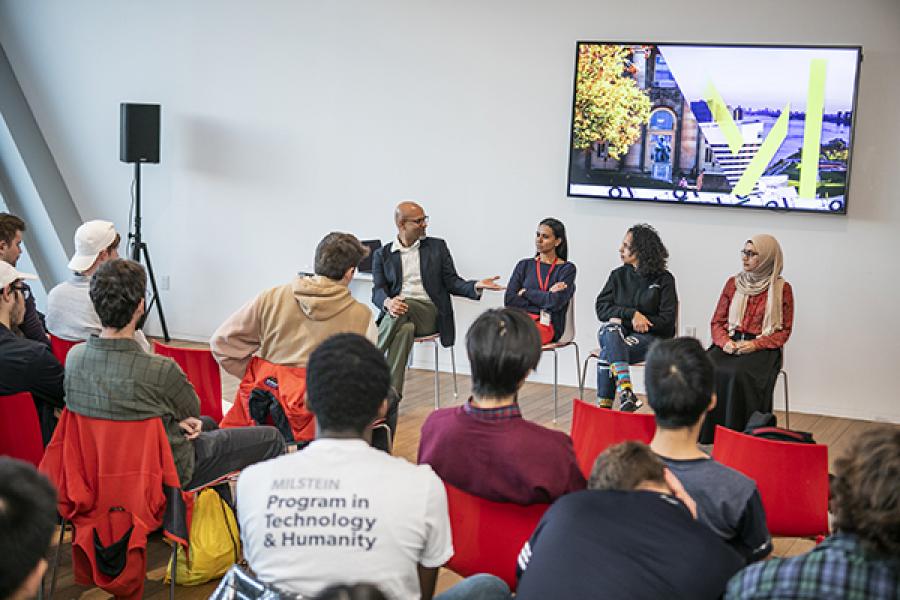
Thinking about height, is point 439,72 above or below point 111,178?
above

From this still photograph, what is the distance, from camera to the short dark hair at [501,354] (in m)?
2.87

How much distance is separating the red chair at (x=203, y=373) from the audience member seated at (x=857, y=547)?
2982 millimetres

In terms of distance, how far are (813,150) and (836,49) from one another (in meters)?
0.69

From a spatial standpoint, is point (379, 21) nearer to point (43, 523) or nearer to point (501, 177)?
point (501, 177)

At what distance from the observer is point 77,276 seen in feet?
15.0

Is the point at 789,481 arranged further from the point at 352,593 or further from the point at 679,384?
the point at 352,593

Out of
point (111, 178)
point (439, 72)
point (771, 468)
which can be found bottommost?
point (771, 468)

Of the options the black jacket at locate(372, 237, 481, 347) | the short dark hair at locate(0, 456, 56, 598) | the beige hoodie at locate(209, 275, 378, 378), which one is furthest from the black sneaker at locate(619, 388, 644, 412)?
the short dark hair at locate(0, 456, 56, 598)

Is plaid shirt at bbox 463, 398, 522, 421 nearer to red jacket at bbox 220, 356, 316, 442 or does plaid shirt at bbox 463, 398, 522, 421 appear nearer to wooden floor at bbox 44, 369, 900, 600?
wooden floor at bbox 44, 369, 900, 600

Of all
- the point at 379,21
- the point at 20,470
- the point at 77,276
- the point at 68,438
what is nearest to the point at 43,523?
the point at 20,470

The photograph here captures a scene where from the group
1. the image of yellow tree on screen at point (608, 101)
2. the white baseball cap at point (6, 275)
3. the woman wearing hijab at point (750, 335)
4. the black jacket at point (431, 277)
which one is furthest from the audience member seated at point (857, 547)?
the image of yellow tree on screen at point (608, 101)

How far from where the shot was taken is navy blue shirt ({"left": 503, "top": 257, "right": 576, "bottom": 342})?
20.7ft

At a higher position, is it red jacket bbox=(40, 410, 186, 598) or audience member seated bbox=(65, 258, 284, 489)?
audience member seated bbox=(65, 258, 284, 489)

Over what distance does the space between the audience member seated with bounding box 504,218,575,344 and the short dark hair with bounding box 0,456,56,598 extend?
15.7ft
